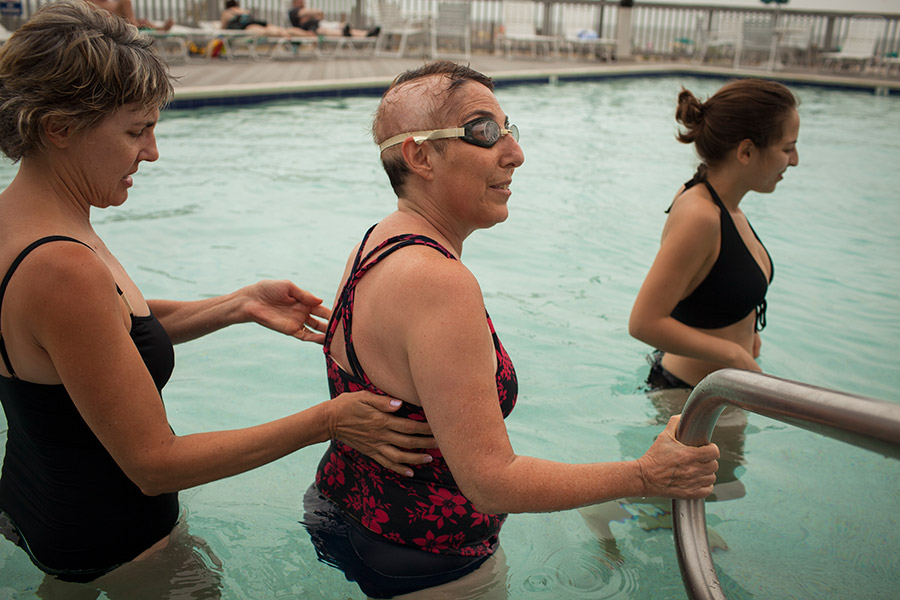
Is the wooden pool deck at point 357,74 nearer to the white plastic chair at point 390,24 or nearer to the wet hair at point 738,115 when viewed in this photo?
the white plastic chair at point 390,24

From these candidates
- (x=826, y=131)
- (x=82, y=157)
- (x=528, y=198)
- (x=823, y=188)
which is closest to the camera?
(x=82, y=157)

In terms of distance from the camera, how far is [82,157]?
1651mm

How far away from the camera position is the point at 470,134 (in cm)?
173

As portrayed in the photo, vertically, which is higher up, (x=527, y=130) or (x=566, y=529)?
(x=527, y=130)

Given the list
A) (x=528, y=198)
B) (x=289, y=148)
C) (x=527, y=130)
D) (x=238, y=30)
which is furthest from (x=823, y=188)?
(x=238, y=30)

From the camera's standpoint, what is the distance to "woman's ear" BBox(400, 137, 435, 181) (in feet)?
5.71

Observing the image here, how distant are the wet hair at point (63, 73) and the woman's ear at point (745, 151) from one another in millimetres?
2195

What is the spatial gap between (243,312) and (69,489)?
2.44ft

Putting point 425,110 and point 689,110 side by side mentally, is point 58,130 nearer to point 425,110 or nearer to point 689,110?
point 425,110

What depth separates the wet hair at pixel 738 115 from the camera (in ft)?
9.35

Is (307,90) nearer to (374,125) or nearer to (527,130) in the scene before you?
(527,130)

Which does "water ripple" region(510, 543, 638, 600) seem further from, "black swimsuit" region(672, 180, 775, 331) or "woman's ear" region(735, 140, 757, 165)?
"woman's ear" region(735, 140, 757, 165)

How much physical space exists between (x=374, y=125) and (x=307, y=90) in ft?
44.7

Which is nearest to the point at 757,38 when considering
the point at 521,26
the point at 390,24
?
the point at 521,26
